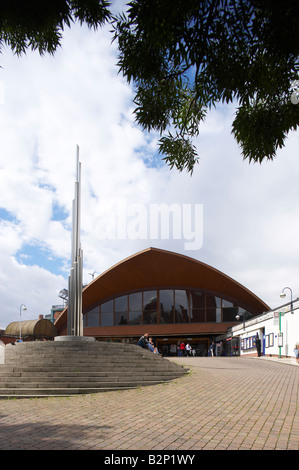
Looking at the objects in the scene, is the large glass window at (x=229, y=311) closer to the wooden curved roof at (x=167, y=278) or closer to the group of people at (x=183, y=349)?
the wooden curved roof at (x=167, y=278)

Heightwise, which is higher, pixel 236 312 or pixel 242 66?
pixel 242 66

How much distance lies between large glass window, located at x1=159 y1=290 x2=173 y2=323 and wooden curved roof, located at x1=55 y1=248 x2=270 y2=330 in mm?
784

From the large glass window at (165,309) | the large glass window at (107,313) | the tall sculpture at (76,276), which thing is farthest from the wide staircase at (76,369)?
the large glass window at (107,313)

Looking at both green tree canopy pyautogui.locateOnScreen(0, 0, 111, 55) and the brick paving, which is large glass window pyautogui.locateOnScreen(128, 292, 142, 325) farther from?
green tree canopy pyautogui.locateOnScreen(0, 0, 111, 55)

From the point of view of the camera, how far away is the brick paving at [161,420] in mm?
5297

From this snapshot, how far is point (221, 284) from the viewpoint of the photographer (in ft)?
127

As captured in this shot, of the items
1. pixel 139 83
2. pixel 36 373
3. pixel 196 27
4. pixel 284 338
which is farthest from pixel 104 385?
pixel 284 338

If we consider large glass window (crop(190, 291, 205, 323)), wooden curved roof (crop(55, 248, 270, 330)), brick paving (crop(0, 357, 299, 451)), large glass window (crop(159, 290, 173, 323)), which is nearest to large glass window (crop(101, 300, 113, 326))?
wooden curved roof (crop(55, 248, 270, 330))

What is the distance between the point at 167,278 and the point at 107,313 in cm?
741

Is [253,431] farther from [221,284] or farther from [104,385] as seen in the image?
[221,284]

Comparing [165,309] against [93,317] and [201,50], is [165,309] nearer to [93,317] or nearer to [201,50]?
[93,317]

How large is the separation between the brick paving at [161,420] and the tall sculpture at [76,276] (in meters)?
6.95
